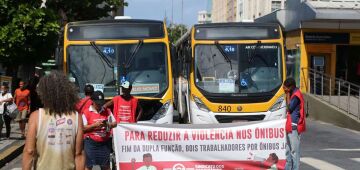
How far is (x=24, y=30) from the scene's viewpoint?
60.9 ft

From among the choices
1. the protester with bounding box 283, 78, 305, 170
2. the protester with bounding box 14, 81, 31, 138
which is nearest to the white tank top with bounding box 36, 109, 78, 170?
the protester with bounding box 283, 78, 305, 170

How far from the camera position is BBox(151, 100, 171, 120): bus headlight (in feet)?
41.7

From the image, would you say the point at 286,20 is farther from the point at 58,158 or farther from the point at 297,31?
the point at 58,158

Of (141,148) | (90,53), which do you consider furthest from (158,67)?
(141,148)

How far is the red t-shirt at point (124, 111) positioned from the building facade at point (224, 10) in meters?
75.1

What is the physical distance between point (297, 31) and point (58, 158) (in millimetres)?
27180

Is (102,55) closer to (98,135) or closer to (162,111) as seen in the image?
(162,111)

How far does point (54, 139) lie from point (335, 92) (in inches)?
972

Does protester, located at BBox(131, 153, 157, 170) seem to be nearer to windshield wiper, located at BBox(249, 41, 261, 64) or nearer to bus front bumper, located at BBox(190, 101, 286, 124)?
bus front bumper, located at BBox(190, 101, 286, 124)

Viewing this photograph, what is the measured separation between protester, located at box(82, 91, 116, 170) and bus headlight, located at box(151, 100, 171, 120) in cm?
438

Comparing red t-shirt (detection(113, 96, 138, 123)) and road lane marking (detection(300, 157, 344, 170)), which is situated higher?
red t-shirt (detection(113, 96, 138, 123))

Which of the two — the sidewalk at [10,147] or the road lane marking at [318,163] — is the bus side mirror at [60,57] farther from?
the road lane marking at [318,163]

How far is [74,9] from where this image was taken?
26500 mm

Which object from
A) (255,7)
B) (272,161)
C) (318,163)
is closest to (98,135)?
(272,161)
